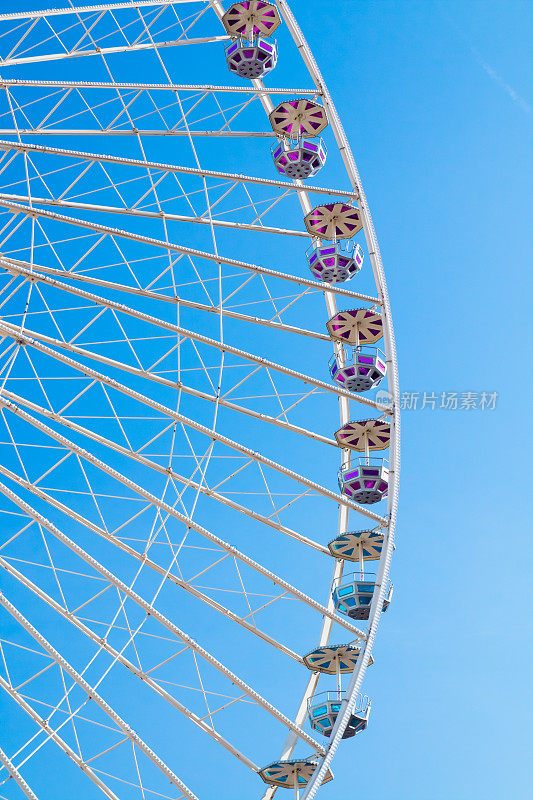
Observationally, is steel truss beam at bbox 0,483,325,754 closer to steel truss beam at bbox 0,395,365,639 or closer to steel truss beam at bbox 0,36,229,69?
steel truss beam at bbox 0,395,365,639

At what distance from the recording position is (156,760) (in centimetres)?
2522

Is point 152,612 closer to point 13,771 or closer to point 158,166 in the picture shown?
point 13,771

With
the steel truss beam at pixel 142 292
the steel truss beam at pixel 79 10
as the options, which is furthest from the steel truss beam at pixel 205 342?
the steel truss beam at pixel 79 10

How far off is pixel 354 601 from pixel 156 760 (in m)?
6.06

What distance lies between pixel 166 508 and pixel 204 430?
2070 mm

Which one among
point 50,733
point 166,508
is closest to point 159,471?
Answer: point 166,508

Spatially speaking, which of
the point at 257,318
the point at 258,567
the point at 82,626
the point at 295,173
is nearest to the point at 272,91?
the point at 295,173

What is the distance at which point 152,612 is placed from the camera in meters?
24.3

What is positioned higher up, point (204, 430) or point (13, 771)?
point (204, 430)

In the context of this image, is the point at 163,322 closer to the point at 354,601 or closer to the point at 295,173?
the point at 295,173

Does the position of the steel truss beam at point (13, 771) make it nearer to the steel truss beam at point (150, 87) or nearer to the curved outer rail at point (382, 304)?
the curved outer rail at point (382, 304)

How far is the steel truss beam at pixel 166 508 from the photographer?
2347 cm

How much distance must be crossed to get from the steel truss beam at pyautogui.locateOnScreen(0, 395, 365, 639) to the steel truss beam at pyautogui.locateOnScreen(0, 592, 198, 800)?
3434 millimetres

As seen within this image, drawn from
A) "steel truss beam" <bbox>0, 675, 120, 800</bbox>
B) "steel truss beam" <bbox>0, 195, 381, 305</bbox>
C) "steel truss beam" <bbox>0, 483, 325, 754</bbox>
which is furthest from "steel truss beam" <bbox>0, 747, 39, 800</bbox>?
"steel truss beam" <bbox>0, 195, 381, 305</bbox>
